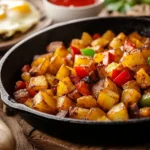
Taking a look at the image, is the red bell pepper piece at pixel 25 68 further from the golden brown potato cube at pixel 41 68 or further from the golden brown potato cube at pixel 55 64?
the golden brown potato cube at pixel 55 64

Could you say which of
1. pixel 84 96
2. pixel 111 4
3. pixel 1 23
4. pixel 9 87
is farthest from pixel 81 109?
pixel 111 4

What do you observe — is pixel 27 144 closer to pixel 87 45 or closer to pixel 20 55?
pixel 20 55

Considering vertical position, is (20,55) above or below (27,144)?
above

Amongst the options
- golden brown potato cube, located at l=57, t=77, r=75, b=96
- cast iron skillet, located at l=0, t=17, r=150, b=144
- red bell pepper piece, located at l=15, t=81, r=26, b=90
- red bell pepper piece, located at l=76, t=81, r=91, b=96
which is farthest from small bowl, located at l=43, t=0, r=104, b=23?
red bell pepper piece, located at l=76, t=81, r=91, b=96

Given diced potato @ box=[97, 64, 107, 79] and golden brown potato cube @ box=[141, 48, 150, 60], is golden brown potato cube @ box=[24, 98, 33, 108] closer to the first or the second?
diced potato @ box=[97, 64, 107, 79]

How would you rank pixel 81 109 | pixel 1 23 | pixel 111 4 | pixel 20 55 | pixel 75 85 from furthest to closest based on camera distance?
pixel 111 4
pixel 1 23
pixel 20 55
pixel 75 85
pixel 81 109

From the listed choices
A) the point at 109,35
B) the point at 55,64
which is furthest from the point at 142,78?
the point at 109,35
